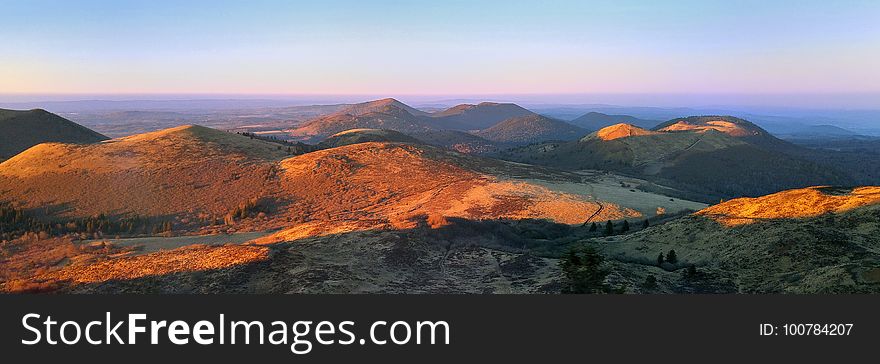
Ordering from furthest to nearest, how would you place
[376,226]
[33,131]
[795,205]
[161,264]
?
[33,131] → [376,226] → [795,205] → [161,264]

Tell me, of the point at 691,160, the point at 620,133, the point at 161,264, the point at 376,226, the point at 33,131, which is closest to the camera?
the point at 161,264

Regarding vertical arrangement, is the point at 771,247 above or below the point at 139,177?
above

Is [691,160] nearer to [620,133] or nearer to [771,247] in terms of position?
[620,133]

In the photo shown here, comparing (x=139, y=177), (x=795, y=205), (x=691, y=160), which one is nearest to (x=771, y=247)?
(x=795, y=205)

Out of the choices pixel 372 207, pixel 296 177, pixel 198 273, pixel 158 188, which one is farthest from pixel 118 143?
pixel 198 273

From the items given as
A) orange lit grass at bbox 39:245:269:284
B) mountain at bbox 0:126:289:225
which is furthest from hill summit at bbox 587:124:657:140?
orange lit grass at bbox 39:245:269:284

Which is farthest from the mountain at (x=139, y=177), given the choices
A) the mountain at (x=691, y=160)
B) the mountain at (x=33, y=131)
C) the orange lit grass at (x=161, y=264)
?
the mountain at (x=691, y=160)

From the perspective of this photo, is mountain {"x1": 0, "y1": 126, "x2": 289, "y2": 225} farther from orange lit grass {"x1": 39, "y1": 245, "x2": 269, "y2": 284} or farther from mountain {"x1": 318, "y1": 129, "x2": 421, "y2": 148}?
mountain {"x1": 318, "y1": 129, "x2": 421, "y2": 148}
